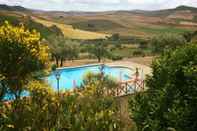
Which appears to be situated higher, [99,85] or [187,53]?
[187,53]

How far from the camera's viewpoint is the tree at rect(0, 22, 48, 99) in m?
20.8

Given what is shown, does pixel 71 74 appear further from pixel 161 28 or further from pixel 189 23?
pixel 189 23

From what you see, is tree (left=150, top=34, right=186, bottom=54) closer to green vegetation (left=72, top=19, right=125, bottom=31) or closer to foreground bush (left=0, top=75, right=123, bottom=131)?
foreground bush (left=0, top=75, right=123, bottom=131)

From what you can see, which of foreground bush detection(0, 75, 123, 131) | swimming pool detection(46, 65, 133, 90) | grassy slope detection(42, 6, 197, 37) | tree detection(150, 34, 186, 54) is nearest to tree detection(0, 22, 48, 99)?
foreground bush detection(0, 75, 123, 131)

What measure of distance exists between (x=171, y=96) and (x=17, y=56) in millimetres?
11267

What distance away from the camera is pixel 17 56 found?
21094 mm

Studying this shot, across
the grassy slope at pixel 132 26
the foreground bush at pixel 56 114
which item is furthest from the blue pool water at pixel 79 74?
the grassy slope at pixel 132 26

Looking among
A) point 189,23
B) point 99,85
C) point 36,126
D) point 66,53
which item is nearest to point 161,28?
point 189,23

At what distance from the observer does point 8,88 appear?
21609 mm

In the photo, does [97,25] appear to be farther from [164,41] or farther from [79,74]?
[79,74]

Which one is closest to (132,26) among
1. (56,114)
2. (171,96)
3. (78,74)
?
(78,74)

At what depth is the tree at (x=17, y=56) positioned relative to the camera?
68.3 ft

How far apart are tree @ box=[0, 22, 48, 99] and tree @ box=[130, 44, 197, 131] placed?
30.1 ft

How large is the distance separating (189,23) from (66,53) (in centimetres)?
9182
